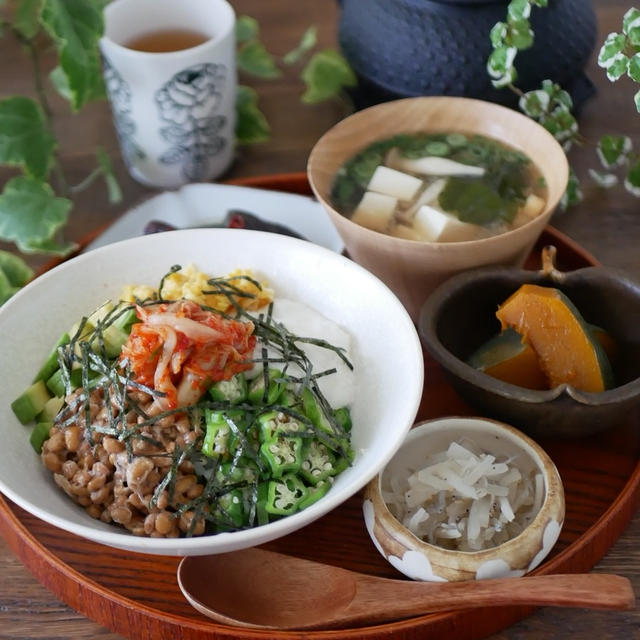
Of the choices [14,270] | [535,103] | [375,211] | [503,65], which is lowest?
[14,270]

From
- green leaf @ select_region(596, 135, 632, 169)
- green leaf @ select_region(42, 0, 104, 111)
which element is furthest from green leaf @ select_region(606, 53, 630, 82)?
green leaf @ select_region(42, 0, 104, 111)

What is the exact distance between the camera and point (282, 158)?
2.34m

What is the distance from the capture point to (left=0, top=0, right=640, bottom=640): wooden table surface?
1.40 meters

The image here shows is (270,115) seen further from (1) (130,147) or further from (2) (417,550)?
(2) (417,550)

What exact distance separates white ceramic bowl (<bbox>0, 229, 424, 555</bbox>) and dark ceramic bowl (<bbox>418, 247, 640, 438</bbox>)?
0.33 ft

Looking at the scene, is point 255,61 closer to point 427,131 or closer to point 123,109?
point 123,109

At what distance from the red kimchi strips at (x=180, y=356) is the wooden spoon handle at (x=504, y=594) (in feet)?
1.33

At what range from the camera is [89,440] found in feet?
4.58

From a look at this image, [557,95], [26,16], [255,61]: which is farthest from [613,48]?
[26,16]

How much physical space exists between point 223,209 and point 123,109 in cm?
36

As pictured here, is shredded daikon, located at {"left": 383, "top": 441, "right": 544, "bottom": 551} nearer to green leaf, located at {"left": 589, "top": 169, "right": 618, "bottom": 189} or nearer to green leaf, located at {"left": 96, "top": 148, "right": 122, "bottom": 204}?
green leaf, located at {"left": 589, "top": 169, "right": 618, "bottom": 189}

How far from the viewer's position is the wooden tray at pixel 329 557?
1.29 meters

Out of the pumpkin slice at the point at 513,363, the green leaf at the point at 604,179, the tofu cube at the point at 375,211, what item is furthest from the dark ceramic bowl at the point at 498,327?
the green leaf at the point at 604,179

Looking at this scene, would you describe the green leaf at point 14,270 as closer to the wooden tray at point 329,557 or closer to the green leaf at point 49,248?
the green leaf at point 49,248
